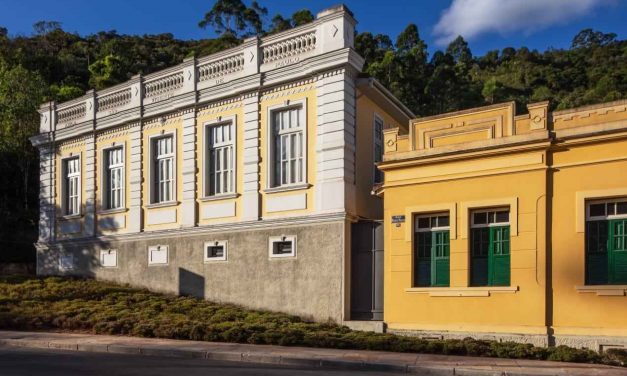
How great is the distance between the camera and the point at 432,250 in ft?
49.4

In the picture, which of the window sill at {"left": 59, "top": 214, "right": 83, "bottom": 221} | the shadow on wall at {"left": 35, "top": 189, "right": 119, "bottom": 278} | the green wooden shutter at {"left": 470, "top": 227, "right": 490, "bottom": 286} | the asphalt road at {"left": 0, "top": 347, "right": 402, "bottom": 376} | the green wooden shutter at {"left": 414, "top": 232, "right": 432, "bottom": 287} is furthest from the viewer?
the window sill at {"left": 59, "top": 214, "right": 83, "bottom": 221}

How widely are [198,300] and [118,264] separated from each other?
176 inches

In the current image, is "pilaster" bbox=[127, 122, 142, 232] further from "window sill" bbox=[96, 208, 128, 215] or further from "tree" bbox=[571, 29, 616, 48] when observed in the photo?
"tree" bbox=[571, 29, 616, 48]

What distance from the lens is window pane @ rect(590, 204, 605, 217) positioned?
13.0 m

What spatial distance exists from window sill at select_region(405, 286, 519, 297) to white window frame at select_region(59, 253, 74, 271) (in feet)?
48.3

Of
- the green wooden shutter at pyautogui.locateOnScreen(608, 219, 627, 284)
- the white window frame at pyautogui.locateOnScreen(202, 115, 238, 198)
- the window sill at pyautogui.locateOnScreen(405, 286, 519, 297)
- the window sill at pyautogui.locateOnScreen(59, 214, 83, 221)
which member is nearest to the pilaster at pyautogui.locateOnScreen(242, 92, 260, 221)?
the white window frame at pyautogui.locateOnScreen(202, 115, 238, 198)

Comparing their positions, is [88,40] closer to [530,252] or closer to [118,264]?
[118,264]

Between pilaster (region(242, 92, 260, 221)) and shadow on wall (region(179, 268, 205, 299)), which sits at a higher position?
pilaster (region(242, 92, 260, 221))

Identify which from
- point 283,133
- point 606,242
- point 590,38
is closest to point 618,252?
point 606,242

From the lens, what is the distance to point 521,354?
39.5 feet

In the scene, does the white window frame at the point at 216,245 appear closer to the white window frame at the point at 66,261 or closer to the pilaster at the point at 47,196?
the white window frame at the point at 66,261

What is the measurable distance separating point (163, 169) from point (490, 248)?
12.0 meters

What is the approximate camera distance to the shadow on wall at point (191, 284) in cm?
1978

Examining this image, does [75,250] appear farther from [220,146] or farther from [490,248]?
[490,248]
